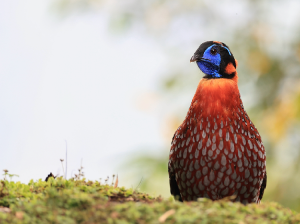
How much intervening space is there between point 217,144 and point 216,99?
0.41 m

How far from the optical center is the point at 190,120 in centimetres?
372

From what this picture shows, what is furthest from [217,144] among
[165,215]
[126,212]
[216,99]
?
[126,212]

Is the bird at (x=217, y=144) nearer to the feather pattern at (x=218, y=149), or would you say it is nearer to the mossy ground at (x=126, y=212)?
the feather pattern at (x=218, y=149)

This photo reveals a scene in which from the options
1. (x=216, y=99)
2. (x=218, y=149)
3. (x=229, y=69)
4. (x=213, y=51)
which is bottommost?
(x=218, y=149)

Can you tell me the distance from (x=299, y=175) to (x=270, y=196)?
0.60m

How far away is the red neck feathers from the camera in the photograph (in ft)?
11.9

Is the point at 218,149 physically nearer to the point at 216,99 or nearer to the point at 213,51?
the point at 216,99

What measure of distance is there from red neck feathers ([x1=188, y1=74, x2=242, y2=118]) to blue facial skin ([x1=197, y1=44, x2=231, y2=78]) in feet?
0.32

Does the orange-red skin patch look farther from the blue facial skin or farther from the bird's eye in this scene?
the bird's eye

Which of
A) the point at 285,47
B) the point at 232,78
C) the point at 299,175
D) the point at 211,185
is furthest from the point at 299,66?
the point at 211,185

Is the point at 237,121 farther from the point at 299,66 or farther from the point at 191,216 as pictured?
the point at 299,66

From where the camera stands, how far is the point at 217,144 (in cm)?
355

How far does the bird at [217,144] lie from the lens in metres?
3.56

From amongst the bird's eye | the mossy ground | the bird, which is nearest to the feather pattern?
the bird
